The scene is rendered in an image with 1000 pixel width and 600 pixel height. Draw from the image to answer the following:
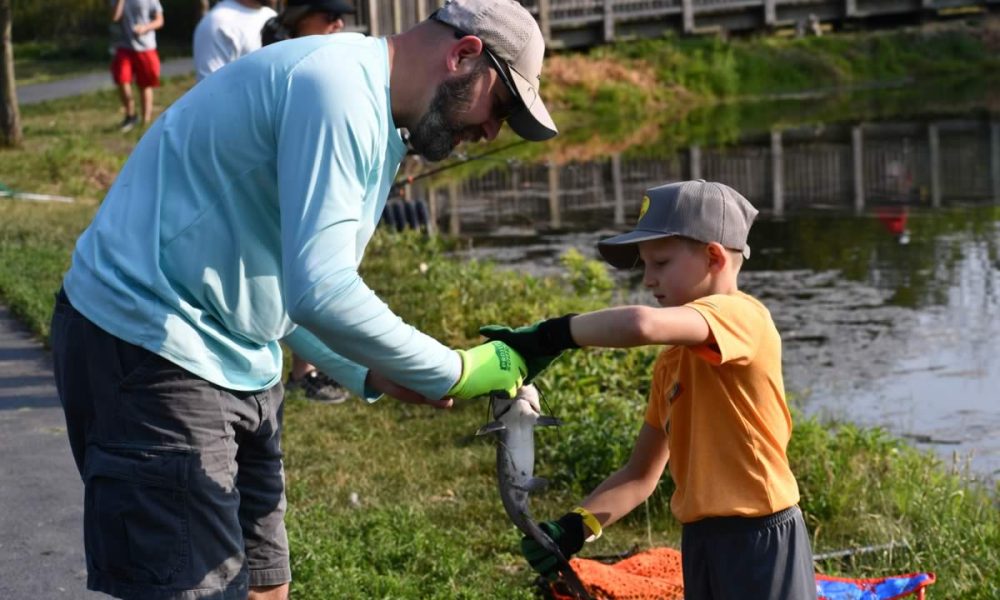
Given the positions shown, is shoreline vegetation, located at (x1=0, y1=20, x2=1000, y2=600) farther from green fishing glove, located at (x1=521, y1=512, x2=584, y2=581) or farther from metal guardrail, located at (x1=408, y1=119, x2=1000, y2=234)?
metal guardrail, located at (x1=408, y1=119, x2=1000, y2=234)

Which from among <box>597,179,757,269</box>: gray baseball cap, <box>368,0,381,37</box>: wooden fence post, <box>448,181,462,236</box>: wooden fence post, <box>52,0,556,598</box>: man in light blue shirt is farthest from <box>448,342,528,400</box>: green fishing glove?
<box>368,0,381,37</box>: wooden fence post

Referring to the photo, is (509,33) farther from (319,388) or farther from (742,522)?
(319,388)

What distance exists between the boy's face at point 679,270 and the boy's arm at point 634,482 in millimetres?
443

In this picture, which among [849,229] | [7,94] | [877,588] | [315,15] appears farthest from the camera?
[7,94]

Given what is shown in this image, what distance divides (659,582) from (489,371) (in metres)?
1.83

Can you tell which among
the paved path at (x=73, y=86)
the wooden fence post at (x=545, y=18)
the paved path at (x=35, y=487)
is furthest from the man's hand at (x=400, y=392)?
the wooden fence post at (x=545, y=18)

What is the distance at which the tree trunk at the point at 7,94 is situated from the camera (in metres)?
15.1

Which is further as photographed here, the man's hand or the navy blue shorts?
the navy blue shorts

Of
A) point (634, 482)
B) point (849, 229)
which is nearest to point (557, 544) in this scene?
point (634, 482)

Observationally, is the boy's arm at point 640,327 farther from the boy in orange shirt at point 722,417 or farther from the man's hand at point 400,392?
the man's hand at point 400,392

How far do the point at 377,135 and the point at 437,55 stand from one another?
0.24m

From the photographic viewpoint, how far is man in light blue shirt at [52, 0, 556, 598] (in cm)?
299

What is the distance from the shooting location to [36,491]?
595 cm

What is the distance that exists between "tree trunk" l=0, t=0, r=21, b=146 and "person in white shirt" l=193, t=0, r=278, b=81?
768cm
